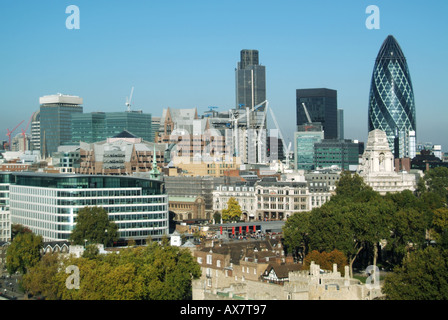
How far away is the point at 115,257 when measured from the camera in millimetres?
73812

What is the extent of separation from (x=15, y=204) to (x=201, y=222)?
122ft

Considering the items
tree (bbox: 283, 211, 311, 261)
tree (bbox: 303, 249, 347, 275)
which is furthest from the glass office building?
tree (bbox: 303, 249, 347, 275)

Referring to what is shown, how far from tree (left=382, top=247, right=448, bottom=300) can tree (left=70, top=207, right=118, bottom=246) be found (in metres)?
46.4

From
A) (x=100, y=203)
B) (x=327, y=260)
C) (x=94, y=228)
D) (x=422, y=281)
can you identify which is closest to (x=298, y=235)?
(x=327, y=260)

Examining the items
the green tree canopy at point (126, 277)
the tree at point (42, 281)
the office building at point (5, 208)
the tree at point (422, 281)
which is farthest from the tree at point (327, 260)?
the office building at point (5, 208)

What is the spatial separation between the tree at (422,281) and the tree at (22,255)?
133 feet

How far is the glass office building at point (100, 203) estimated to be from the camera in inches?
4181

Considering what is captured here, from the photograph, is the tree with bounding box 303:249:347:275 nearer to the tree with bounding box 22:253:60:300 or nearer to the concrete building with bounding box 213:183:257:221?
the tree with bounding box 22:253:60:300

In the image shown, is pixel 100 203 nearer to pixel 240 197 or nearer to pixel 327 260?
pixel 327 260

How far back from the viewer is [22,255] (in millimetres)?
84312

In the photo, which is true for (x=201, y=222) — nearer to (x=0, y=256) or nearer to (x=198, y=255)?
(x=0, y=256)

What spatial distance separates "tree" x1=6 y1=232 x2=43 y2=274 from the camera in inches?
3305
